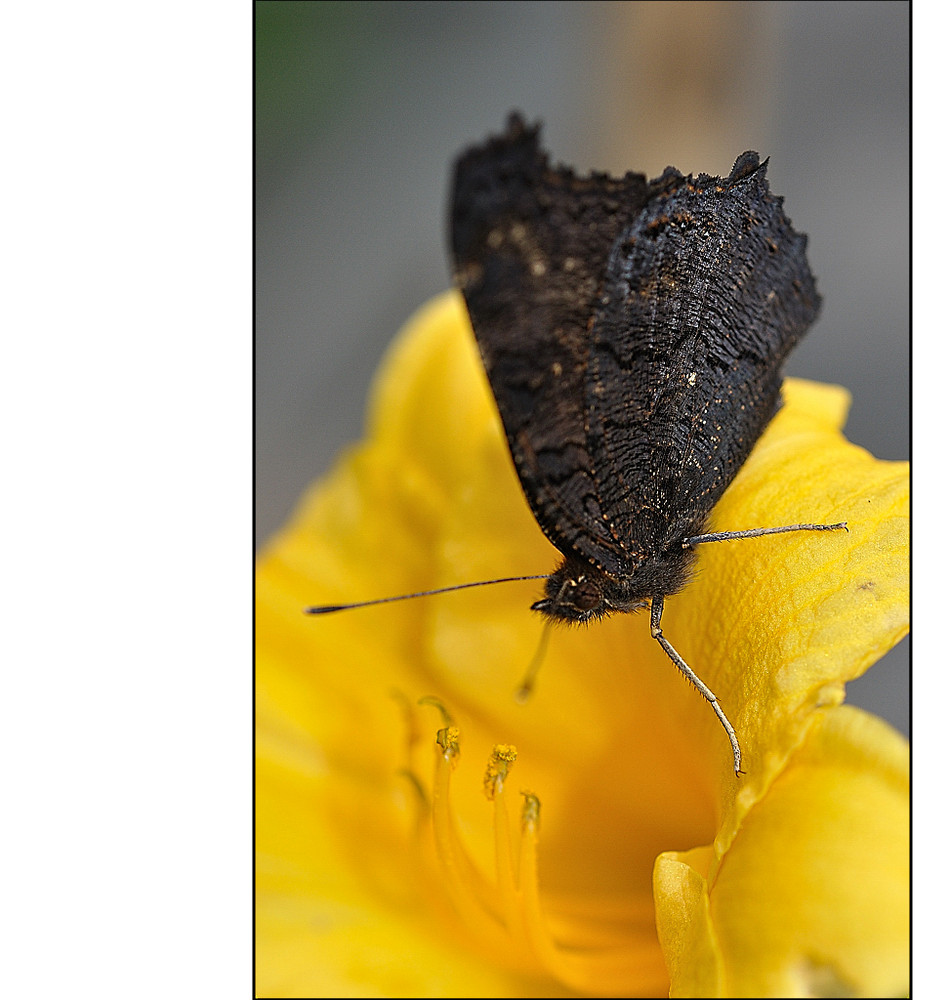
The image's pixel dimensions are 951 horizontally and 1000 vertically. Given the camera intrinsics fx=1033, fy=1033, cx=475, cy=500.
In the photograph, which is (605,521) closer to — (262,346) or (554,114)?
(262,346)

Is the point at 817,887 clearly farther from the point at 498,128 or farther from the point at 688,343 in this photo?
the point at 498,128

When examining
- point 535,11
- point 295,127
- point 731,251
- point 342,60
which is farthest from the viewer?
point 295,127

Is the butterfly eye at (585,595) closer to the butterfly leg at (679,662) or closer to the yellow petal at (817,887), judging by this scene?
the butterfly leg at (679,662)

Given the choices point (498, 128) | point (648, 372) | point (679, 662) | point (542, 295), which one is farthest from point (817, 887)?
point (498, 128)

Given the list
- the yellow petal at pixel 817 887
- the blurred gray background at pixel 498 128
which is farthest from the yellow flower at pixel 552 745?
the blurred gray background at pixel 498 128

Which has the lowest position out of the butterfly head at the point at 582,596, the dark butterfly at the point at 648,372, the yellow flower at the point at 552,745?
the yellow flower at the point at 552,745

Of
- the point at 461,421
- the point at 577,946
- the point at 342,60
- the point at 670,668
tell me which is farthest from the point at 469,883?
the point at 342,60
